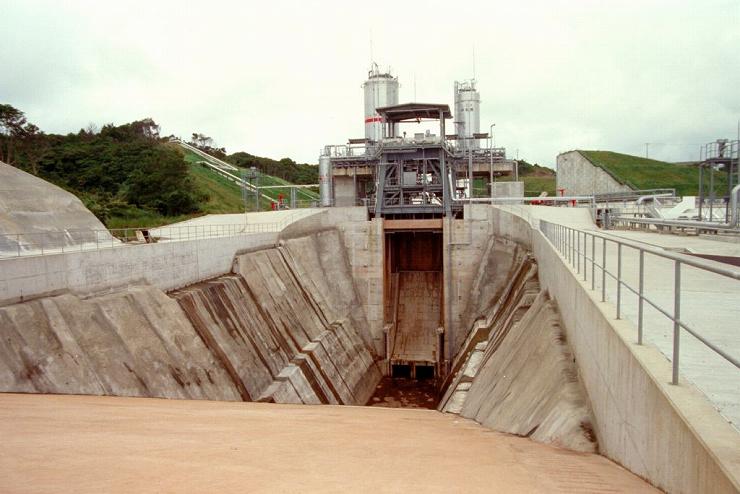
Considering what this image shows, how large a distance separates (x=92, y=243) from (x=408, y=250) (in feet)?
80.6

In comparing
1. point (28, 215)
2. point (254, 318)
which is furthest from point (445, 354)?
point (28, 215)

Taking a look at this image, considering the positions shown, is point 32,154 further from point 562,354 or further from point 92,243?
point 562,354

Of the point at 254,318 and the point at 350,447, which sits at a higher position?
the point at 350,447

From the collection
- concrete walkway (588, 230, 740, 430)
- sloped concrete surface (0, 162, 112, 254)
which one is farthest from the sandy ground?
sloped concrete surface (0, 162, 112, 254)

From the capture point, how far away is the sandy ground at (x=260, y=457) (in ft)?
15.8

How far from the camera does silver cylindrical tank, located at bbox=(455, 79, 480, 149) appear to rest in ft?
155

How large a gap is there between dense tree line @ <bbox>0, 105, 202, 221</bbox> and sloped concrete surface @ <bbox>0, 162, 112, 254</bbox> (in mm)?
17383

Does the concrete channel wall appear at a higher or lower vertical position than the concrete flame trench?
higher

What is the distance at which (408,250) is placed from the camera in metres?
41.0

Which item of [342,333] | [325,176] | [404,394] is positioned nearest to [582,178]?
[325,176]

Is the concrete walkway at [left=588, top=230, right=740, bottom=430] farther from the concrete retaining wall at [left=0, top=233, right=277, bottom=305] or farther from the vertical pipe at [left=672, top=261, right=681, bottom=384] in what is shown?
the concrete retaining wall at [left=0, top=233, right=277, bottom=305]

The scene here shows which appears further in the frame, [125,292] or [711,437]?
[125,292]

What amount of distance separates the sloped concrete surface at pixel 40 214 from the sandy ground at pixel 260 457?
11.6 meters

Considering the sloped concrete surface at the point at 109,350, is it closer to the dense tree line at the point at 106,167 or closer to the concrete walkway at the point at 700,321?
the concrete walkway at the point at 700,321
